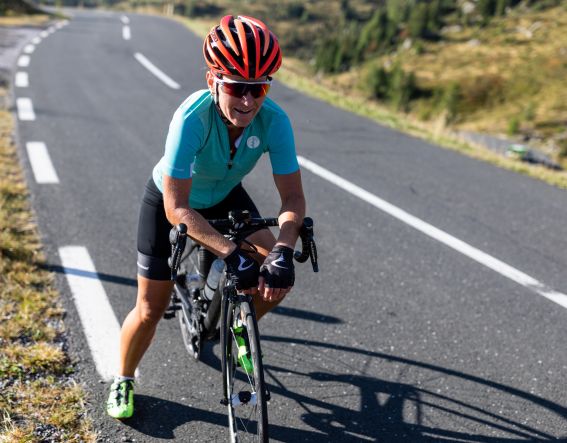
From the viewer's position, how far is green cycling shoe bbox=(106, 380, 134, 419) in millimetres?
3029

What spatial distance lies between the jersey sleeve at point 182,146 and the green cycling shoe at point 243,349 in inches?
31.4

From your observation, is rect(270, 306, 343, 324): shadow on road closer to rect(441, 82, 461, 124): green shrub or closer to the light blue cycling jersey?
the light blue cycling jersey

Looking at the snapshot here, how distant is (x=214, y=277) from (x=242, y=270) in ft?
2.02

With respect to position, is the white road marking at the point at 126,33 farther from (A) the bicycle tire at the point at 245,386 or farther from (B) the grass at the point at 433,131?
(A) the bicycle tire at the point at 245,386

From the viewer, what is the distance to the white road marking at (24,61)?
47.0 feet

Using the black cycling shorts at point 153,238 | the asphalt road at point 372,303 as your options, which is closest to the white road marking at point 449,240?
the asphalt road at point 372,303

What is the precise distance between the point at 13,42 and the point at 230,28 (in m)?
18.6

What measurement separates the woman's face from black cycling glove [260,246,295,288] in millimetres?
671

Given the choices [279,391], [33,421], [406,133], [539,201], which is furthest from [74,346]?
[406,133]

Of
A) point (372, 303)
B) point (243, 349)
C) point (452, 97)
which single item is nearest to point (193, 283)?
point (243, 349)

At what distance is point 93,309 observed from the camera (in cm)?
413

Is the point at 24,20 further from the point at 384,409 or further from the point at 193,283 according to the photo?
the point at 384,409

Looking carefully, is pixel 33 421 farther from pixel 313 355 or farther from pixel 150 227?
pixel 313 355

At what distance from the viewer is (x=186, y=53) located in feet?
66.2
